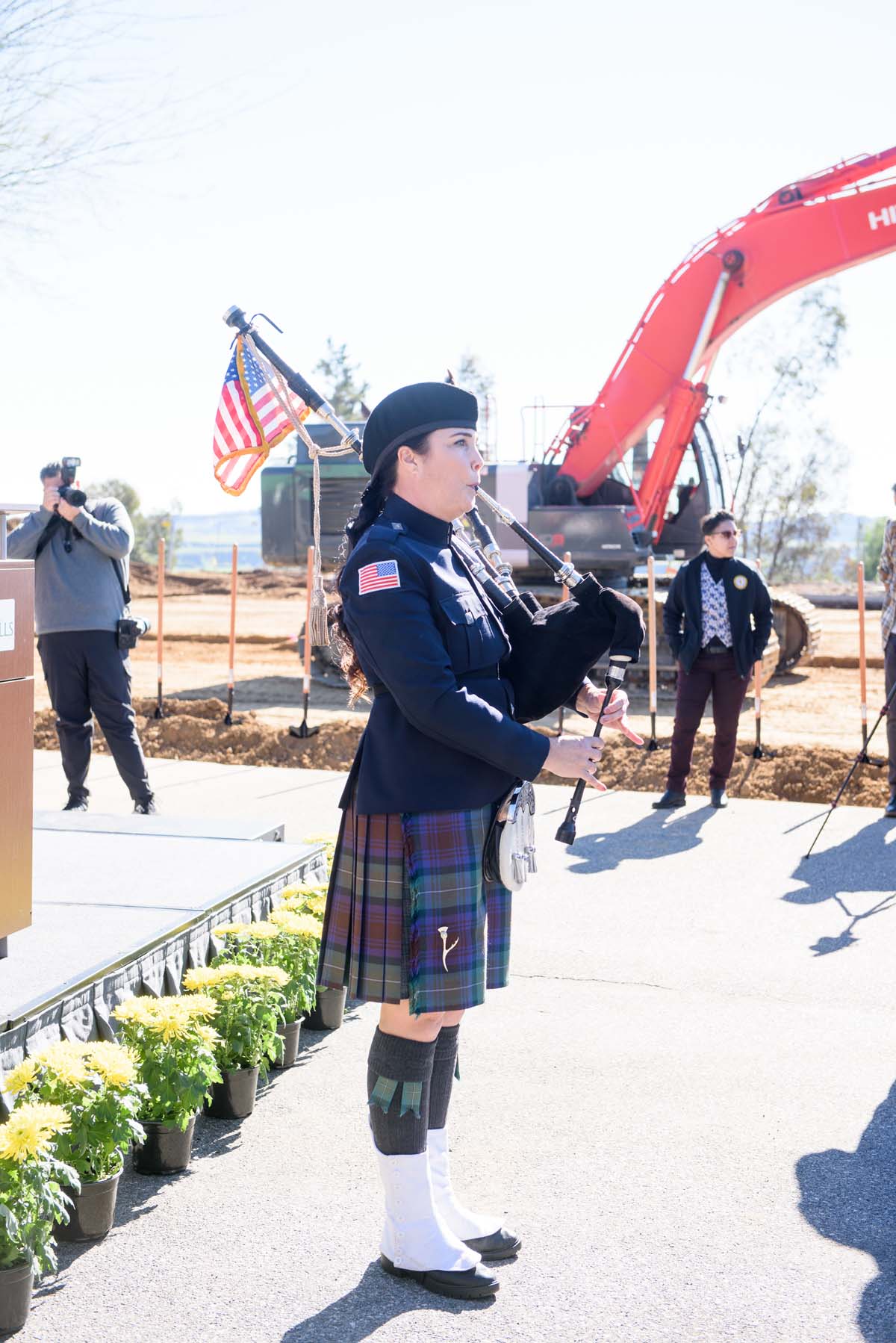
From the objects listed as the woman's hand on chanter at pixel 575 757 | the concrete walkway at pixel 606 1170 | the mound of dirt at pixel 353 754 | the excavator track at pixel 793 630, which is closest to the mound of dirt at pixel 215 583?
the excavator track at pixel 793 630

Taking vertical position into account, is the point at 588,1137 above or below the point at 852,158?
below

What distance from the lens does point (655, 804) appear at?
8391mm

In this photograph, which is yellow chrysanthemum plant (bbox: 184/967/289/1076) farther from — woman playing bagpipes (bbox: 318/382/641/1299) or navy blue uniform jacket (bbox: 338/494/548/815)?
navy blue uniform jacket (bbox: 338/494/548/815)

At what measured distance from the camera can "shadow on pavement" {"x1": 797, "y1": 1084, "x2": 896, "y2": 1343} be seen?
2770mm

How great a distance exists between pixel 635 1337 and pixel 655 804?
19.1ft

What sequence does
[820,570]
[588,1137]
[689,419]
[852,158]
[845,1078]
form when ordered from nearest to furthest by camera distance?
[588,1137]
[845,1078]
[852,158]
[689,419]
[820,570]

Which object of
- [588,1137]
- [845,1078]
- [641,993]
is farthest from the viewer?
[641,993]

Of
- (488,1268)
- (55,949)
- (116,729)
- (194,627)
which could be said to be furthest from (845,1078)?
(194,627)

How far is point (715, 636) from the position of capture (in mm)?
8133

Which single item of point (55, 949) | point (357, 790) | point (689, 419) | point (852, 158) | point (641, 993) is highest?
point (852, 158)

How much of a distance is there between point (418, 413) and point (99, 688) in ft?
15.2

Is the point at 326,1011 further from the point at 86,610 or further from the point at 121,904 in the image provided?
the point at 86,610

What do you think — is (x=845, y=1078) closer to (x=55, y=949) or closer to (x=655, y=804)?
(x=55, y=949)

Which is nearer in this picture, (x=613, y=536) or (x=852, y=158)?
(x=852, y=158)
